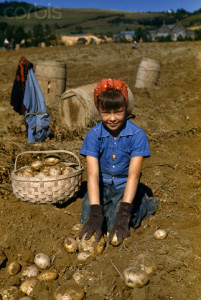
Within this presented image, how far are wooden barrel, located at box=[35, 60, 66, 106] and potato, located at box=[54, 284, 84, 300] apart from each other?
6.21m

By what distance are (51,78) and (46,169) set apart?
5119mm

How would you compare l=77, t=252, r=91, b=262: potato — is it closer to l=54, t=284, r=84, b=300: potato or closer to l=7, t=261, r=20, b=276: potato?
l=54, t=284, r=84, b=300: potato

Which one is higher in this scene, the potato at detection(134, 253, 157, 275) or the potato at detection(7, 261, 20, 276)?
the potato at detection(134, 253, 157, 275)

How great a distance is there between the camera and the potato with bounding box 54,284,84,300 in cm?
210

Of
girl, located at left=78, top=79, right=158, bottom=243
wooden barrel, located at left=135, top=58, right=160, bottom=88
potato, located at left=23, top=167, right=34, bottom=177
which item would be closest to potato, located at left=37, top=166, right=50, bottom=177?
potato, located at left=23, top=167, right=34, bottom=177

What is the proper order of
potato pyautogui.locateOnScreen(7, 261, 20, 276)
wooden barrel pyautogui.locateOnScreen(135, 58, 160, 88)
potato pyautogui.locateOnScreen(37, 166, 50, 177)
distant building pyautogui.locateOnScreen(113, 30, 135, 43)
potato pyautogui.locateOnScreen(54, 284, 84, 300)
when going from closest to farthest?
potato pyautogui.locateOnScreen(54, 284, 84, 300)
potato pyautogui.locateOnScreen(7, 261, 20, 276)
potato pyautogui.locateOnScreen(37, 166, 50, 177)
wooden barrel pyautogui.locateOnScreen(135, 58, 160, 88)
distant building pyautogui.locateOnScreen(113, 30, 135, 43)

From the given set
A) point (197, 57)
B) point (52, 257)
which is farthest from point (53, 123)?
point (197, 57)

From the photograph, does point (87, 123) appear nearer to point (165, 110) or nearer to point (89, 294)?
point (165, 110)

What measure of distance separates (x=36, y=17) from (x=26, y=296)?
11873cm

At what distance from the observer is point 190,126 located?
668 cm

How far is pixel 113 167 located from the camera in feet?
9.75

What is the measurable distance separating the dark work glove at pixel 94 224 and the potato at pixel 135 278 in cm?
51

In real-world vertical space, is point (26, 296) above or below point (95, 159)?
below

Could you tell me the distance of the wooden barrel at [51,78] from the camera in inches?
301
